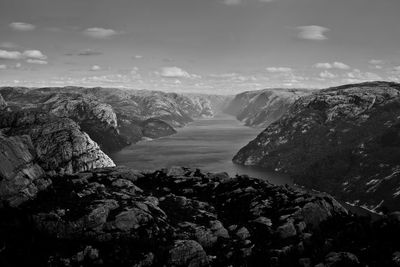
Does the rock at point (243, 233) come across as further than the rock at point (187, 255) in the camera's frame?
Yes

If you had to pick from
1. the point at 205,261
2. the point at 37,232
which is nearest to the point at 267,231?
the point at 205,261

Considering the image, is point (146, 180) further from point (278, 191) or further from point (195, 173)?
point (278, 191)

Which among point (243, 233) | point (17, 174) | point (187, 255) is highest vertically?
point (17, 174)

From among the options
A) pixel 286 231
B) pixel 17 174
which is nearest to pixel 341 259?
pixel 286 231

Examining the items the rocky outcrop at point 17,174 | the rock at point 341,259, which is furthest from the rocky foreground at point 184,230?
the rocky outcrop at point 17,174

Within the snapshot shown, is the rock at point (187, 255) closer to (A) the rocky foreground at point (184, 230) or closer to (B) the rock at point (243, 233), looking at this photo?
(A) the rocky foreground at point (184, 230)

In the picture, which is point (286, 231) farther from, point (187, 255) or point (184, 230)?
point (187, 255)
